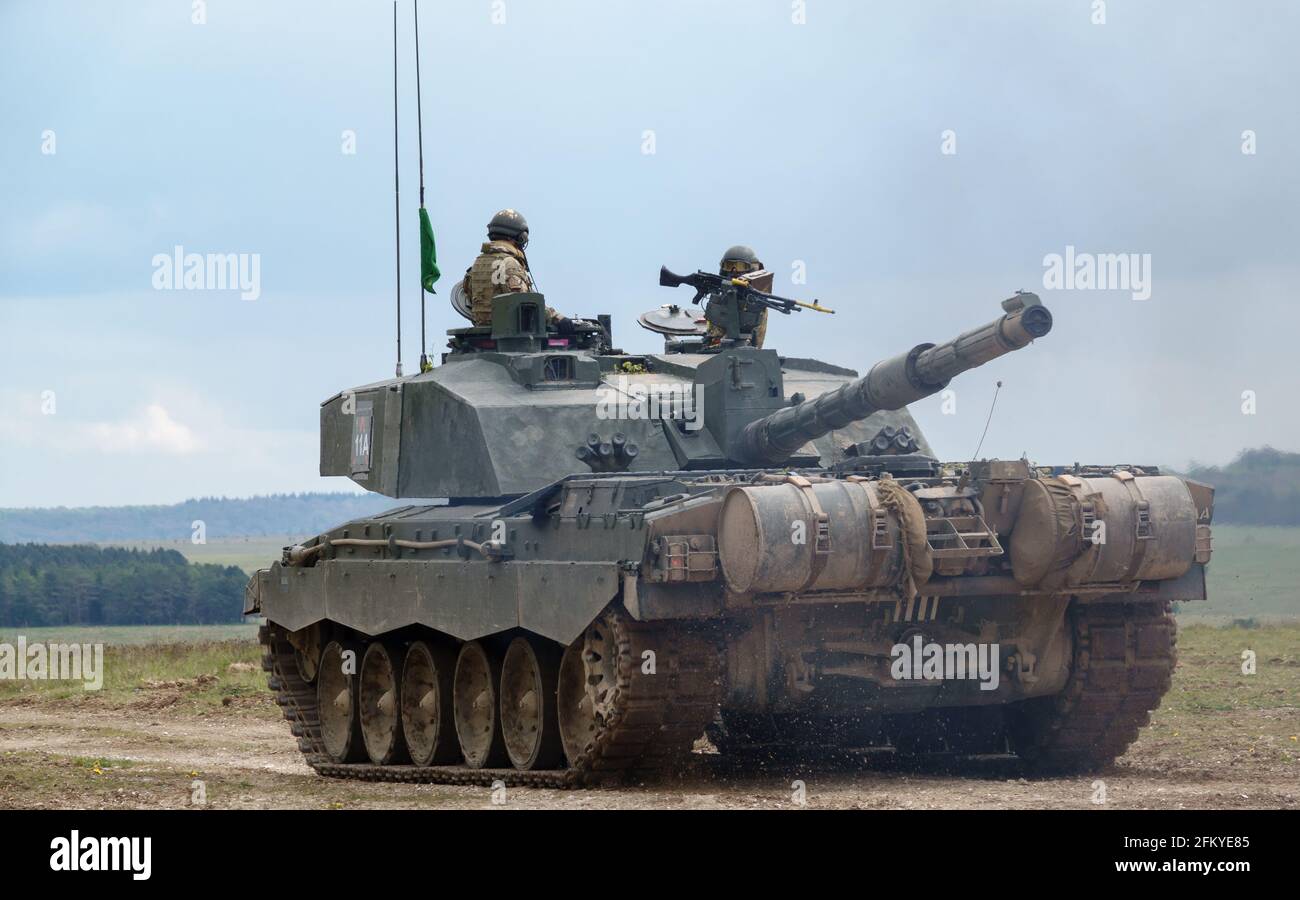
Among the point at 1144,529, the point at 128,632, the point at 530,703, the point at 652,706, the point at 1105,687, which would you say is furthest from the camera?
the point at 128,632

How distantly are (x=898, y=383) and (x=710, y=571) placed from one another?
6.84 feet

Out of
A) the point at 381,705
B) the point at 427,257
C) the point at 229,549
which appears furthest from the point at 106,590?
the point at 229,549

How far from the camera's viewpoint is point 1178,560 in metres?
17.5

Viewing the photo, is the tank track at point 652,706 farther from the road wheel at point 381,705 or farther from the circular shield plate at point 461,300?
the circular shield plate at point 461,300

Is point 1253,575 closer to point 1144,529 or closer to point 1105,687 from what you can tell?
point 1105,687

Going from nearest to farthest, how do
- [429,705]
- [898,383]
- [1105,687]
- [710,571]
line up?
[710,571]
[898,383]
[1105,687]
[429,705]

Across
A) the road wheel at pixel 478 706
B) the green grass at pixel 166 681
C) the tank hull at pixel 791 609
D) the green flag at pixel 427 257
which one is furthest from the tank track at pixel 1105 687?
the green grass at pixel 166 681

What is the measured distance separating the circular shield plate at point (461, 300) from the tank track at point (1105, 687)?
6.83 metres

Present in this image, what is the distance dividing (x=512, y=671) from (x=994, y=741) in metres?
4.28

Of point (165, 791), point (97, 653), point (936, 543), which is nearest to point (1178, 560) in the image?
point (936, 543)

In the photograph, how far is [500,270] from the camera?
21594 millimetres

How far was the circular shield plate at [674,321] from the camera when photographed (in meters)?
22.6

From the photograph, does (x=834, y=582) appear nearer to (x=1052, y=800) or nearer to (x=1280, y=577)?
(x=1052, y=800)

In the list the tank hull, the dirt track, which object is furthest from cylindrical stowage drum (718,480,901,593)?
the dirt track
